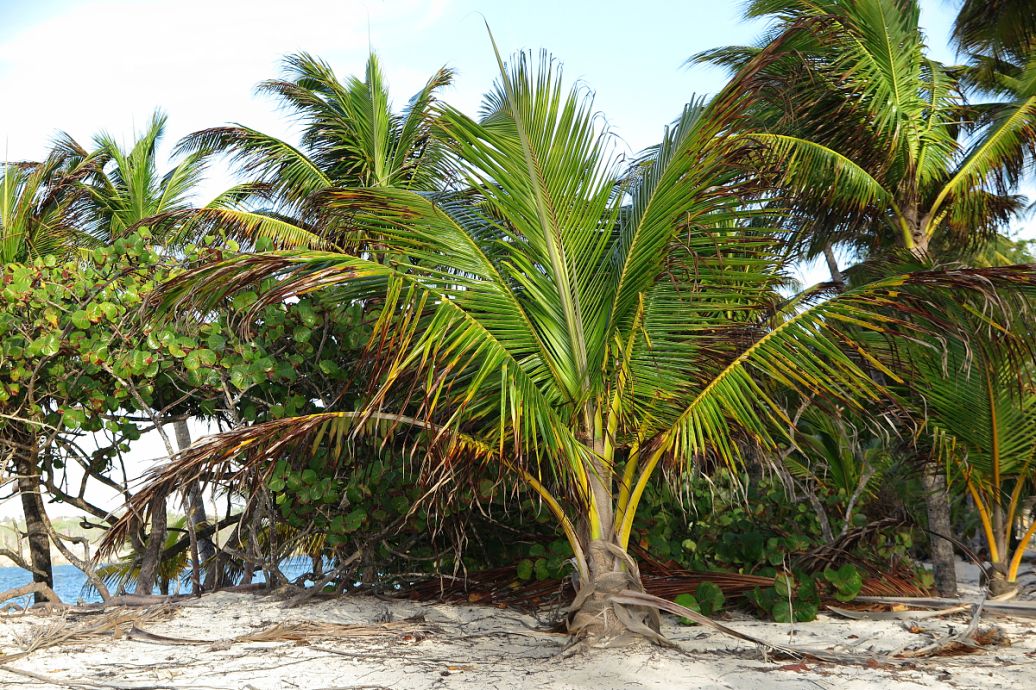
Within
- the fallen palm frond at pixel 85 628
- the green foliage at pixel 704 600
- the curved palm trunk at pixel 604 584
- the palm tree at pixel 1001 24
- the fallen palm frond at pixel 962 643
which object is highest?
the palm tree at pixel 1001 24

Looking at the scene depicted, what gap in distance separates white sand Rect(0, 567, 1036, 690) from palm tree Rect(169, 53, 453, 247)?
5.91 m

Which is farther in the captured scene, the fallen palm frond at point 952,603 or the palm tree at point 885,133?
the palm tree at point 885,133

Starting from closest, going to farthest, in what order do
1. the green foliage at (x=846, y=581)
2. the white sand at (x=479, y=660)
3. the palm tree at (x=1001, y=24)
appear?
the white sand at (x=479, y=660) < the green foliage at (x=846, y=581) < the palm tree at (x=1001, y=24)

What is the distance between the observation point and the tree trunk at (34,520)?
239 inches

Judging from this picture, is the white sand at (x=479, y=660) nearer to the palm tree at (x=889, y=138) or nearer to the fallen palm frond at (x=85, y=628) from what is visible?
the fallen palm frond at (x=85, y=628)

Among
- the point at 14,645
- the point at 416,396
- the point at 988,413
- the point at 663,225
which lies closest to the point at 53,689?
the point at 14,645

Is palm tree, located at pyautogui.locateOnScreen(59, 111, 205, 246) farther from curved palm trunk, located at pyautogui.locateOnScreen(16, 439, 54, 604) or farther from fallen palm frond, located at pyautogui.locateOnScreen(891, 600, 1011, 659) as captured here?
fallen palm frond, located at pyautogui.locateOnScreen(891, 600, 1011, 659)

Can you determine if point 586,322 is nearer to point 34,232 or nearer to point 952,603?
point 952,603

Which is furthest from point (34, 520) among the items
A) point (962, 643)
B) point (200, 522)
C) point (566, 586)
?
point (962, 643)

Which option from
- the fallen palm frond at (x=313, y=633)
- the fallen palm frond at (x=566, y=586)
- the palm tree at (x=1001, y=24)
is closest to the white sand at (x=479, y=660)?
the fallen palm frond at (x=313, y=633)

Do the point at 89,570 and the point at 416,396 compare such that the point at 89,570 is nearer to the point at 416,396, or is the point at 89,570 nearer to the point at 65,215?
the point at 416,396

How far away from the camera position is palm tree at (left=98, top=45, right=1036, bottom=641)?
3969 mm

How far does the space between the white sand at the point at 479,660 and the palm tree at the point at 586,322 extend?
1.41 feet

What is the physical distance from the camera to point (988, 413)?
534 cm
